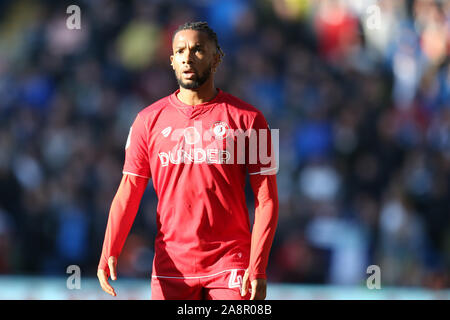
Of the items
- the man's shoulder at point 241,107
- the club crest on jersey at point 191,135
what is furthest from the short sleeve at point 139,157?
the man's shoulder at point 241,107

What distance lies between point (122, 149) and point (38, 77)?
5.21ft

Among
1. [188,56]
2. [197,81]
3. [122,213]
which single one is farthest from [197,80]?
[122,213]

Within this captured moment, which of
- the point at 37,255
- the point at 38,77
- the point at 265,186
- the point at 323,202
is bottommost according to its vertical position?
the point at 37,255

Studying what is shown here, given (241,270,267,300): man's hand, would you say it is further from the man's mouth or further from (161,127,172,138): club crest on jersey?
the man's mouth

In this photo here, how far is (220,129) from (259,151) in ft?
0.77

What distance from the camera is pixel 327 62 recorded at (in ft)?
32.6

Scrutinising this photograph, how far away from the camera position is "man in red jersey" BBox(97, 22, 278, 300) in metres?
3.91

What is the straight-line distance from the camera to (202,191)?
155 inches

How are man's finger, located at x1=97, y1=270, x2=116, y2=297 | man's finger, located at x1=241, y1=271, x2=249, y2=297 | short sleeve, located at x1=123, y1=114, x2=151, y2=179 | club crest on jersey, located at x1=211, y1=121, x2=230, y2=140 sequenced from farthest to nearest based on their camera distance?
short sleeve, located at x1=123, y1=114, x2=151, y2=179 < club crest on jersey, located at x1=211, y1=121, x2=230, y2=140 < man's finger, located at x1=97, y1=270, x2=116, y2=297 < man's finger, located at x1=241, y1=271, x2=249, y2=297

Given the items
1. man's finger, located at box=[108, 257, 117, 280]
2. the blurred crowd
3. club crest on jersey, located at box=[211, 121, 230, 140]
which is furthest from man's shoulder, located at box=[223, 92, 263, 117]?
the blurred crowd

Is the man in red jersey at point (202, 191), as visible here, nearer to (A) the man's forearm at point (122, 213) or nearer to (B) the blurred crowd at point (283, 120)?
(A) the man's forearm at point (122, 213)
